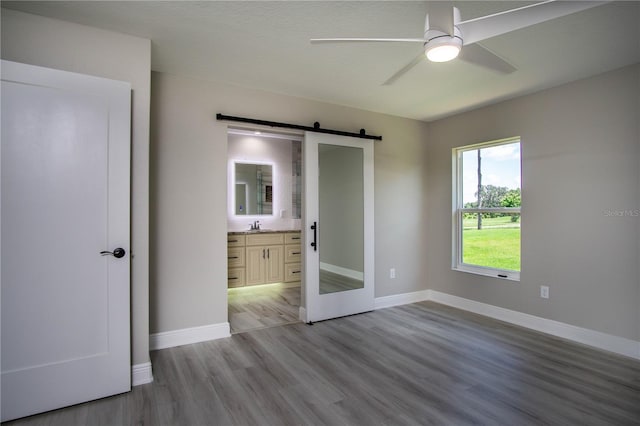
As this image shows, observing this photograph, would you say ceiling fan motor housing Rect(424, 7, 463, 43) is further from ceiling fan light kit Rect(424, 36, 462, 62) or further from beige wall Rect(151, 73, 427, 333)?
beige wall Rect(151, 73, 427, 333)

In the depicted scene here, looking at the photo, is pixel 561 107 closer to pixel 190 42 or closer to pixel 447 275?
pixel 447 275

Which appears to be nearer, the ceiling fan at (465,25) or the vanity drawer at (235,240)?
the ceiling fan at (465,25)

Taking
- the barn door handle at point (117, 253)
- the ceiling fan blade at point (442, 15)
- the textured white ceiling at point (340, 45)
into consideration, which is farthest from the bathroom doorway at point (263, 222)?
the ceiling fan blade at point (442, 15)

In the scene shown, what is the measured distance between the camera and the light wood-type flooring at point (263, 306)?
12.4ft

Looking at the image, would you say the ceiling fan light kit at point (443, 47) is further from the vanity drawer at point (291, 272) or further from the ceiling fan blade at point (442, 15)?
the vanity drawer at point (291, 272)

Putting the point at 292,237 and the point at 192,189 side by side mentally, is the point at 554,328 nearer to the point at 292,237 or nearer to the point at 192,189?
the point at 292,237

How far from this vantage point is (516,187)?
3854 mm

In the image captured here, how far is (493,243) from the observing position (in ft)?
13.5

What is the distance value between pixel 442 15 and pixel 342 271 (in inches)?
117

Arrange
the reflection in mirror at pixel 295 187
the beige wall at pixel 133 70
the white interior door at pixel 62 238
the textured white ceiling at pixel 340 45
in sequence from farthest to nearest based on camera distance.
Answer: the reflection in mirror at pixel 295 187, the beige wall at pixel 133 70, the textured white ceiling at pixel 340 45, the white interior door at pixel 62 238

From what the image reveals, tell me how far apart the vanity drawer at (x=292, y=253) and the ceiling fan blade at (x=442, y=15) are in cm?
436

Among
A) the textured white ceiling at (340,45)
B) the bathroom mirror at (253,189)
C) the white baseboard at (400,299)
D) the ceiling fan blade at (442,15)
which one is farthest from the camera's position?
the bathroom mirror at (253,189)

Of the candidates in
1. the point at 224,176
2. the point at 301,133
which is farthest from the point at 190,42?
the point at 301,133

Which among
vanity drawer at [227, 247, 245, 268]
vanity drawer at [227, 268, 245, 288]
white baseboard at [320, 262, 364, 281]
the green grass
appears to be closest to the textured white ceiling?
the green grass
